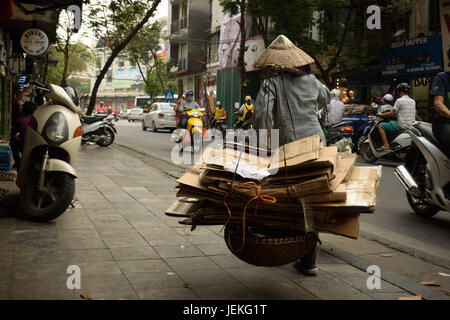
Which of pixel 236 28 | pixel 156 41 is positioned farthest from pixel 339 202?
pixel 156 41

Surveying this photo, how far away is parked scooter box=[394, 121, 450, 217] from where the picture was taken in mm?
5684

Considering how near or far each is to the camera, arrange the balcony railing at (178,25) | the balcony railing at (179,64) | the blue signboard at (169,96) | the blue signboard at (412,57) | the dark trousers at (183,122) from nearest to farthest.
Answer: the dark trousers at (183,122), the blue signboard at (412,57), the blue signboard at (169,96), the balcony railing at (179,64), the balcony railing at (178,25)

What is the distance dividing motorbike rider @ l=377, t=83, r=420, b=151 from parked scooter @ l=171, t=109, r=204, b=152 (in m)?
4.77

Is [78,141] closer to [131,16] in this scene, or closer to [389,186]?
[389,186]

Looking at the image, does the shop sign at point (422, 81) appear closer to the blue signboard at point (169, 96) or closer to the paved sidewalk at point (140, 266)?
the paved sidewalk at point (140, 266)

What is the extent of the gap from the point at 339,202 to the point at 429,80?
16.8 meters

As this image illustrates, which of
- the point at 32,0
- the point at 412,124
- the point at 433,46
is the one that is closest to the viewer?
the point at 412,124

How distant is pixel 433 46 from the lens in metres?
17.3

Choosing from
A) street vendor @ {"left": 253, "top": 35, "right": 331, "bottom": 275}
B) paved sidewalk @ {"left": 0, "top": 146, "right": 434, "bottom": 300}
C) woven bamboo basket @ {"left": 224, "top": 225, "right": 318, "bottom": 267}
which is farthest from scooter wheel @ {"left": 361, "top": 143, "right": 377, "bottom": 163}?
woven bamboo basket @ {"left": 224, "top": 225, "right": 318, "bottom": 267}

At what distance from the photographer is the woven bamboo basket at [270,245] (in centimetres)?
313

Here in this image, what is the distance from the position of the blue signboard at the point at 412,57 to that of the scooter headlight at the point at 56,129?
14.6 meters

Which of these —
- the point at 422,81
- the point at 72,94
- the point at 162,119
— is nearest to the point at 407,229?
the point at 72,94

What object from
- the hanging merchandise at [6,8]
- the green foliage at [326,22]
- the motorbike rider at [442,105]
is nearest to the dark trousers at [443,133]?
the motorbike rider at [442,105]

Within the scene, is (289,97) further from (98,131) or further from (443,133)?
(98,131)
